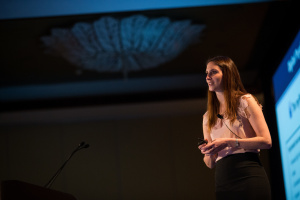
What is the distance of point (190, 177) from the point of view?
5418mm

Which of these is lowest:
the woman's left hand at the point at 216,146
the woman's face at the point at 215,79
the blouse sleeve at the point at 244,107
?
the woman's left hand at the point at 216,146

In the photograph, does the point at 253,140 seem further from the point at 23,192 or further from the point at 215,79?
the point at 23,192

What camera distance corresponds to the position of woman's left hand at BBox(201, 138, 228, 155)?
1.70 metres

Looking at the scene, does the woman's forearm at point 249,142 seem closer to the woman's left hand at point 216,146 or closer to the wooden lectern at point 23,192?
the woman's left hand at point 216,146

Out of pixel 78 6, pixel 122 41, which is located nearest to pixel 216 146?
pixel 78 6

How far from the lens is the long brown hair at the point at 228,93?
1.80 m

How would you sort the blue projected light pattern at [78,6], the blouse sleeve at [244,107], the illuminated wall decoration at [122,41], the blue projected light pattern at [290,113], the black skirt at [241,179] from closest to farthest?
1. the black skirt at [241,179]
2. the blouse sleeve at [244,107]
3. the blue projected light pattern at [290,113]
4. the blue projected light pattern at [78,6]
5. the illuminated wall decoration at [122,41]

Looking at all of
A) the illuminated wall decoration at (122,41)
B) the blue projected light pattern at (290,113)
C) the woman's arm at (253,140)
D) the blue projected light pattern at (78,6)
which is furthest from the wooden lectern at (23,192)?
the illuminated wall decoration at (122,41)

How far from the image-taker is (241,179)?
66.9 inches

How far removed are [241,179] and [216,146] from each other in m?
0.17

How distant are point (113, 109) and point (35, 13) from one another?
6.42ft

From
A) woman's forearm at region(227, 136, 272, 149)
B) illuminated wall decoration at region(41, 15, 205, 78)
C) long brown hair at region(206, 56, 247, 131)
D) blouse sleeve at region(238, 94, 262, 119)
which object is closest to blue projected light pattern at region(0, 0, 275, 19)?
illuminated wall decoration at region(41, 15, 205, 78)

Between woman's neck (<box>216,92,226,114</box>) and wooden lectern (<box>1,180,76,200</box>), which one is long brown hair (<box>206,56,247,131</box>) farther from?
wooden lectern (<box>1,180,76,200</box>)

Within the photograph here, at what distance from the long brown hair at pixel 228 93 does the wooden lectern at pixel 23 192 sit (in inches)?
36.3
